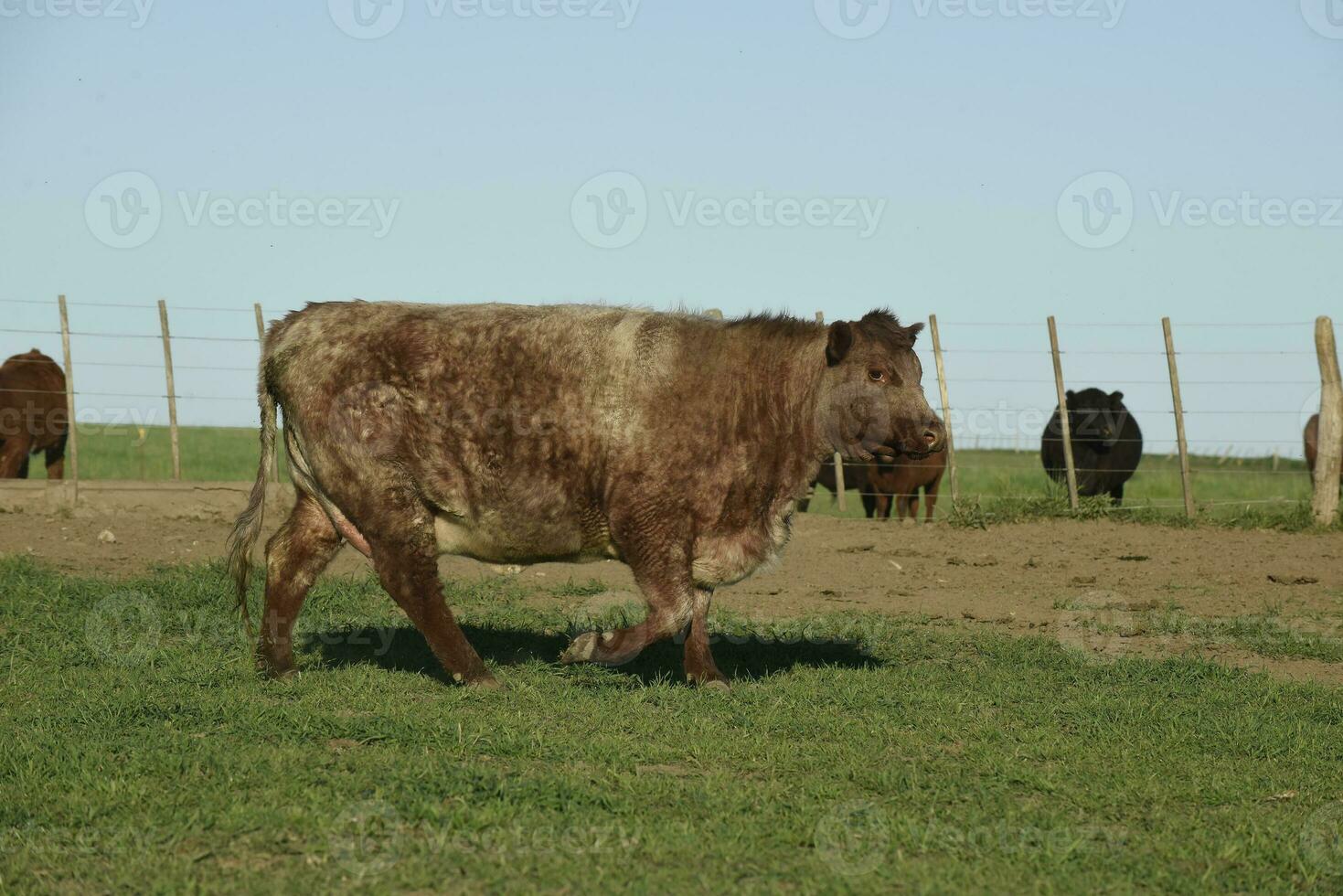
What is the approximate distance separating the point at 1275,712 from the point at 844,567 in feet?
17.5

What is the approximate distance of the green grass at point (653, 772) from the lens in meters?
4.11

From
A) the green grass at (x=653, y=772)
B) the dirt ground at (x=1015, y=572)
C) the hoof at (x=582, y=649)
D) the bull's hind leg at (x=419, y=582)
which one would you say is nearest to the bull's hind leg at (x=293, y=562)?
the green grass at (x=653, y=772)

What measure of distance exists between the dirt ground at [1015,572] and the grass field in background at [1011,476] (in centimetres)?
153

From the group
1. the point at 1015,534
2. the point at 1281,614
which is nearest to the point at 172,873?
the point at 1281,614

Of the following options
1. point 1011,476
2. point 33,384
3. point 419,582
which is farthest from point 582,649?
point 1011,476

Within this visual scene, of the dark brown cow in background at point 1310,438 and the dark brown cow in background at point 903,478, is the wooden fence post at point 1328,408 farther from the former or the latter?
the dark brown cow in background at point 1310,438

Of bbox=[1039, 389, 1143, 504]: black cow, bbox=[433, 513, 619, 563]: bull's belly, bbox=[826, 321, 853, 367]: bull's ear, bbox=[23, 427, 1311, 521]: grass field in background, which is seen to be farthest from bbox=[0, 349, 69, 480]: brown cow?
bbox=[1039, 389, 1143, 504]: black cow

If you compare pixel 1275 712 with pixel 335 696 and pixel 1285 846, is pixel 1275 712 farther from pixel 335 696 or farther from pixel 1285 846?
pixel 335 696

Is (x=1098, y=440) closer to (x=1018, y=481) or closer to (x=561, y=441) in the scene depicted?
(x=1018, y=481)

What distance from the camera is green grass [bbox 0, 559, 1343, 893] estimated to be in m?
4.11

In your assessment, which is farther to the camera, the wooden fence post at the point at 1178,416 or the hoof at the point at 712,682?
the wooden fence post at the point at 1178,416

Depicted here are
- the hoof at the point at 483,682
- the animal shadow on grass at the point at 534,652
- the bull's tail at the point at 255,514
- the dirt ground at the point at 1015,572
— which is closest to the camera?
the hoof at the point at 483,682

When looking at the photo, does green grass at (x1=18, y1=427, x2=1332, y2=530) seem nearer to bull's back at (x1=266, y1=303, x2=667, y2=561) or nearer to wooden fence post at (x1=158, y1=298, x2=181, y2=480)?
wooden fence post at (x1=158, y1=298, x2=181, y2=480)

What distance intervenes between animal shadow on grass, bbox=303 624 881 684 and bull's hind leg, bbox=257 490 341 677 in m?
0.49
